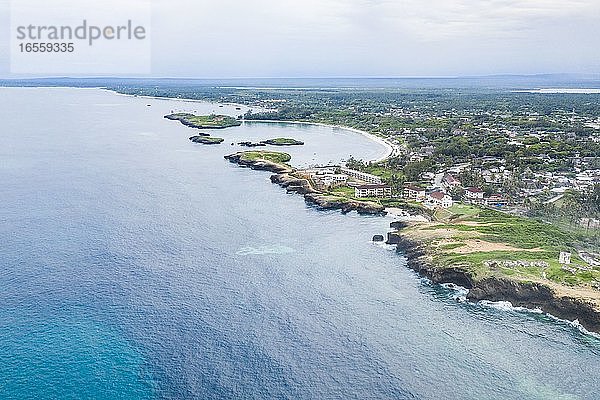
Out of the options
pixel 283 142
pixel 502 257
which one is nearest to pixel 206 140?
pixel 283 142

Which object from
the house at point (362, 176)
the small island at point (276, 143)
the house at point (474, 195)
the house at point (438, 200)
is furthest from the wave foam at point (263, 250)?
the small island at point (276, 143)

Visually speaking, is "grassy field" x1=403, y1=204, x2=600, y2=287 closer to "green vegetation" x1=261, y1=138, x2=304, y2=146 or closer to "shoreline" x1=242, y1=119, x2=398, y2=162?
"shoreline" x1=242, y1=119, x2=398, y2=162

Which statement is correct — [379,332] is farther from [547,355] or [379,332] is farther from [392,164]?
[392,164]

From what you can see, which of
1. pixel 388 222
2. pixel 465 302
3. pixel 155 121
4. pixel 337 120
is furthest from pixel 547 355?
pixel 155 121

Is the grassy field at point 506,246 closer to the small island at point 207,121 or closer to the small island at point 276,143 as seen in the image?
the small island at point 276,143

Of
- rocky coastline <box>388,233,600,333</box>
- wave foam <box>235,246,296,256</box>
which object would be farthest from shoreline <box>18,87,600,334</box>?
wave foam <box>235,246,296,256</box>

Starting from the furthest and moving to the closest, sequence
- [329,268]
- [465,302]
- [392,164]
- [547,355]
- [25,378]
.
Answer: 1. [392,164]
2. [329,268]
3. [465,302]
4. [547,355]
5. [25,378]
